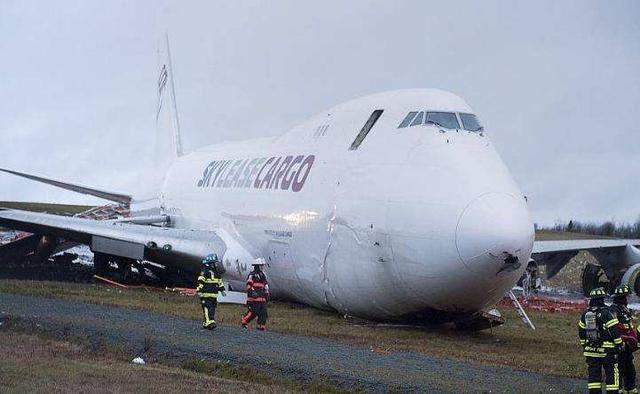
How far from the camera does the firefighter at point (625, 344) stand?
12.7m

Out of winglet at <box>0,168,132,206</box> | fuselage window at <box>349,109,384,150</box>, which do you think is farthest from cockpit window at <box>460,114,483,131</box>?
winglet at <box>0,168,132,206</box>

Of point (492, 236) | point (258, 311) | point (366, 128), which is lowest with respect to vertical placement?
point (258, 311)

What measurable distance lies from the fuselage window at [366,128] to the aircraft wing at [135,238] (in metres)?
7.05

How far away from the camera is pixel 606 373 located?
12156 millimetres

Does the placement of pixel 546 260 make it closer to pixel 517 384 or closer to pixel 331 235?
pixel 331 235

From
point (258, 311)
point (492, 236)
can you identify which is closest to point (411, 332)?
point (258, 311)

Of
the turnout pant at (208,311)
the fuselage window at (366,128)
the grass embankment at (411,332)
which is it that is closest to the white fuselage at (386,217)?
the fuselage window at (366,128)

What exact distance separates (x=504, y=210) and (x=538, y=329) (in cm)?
663

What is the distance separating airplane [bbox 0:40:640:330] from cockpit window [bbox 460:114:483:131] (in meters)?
0.03

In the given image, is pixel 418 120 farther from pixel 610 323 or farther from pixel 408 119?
pixel 610 323

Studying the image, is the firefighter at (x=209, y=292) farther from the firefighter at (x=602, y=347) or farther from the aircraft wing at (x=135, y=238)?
the firefighter at (x=602, y=347)

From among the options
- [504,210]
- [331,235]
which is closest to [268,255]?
[331,235]

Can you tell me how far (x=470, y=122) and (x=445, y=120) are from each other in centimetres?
56

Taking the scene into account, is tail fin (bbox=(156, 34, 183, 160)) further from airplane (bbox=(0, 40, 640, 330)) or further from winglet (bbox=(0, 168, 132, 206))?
airplane (bbox=(0, 40, 640, 330))
